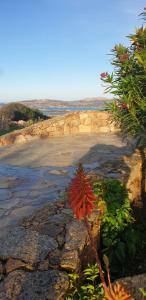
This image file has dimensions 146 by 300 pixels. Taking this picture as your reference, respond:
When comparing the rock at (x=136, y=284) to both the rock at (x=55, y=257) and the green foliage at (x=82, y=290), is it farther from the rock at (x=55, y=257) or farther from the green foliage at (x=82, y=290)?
the rock at (x=55, y=257)

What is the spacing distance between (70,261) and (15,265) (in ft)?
2.13

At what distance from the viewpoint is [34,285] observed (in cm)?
391

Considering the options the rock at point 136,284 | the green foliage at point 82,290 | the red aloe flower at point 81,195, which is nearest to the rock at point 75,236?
the green foliage at point 82,290

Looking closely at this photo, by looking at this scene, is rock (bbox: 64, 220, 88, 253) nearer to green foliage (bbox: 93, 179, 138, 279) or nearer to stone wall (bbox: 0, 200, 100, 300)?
stone wall (bbox: 0, 200, 100, 300)

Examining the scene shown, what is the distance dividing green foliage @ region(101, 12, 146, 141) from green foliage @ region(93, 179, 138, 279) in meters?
1.77

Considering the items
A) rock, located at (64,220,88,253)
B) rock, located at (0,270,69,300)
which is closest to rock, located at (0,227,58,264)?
rock, located at (64,220,88,253)

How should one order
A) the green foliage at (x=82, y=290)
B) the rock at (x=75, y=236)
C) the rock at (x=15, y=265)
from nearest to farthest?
the green foliage at (x=82, y=290), the rock at (x=15, y=265), the rock at (x=75, y=236)

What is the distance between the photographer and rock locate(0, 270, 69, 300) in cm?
375

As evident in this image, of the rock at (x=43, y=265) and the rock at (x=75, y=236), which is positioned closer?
the rock at (x=43, y=265)

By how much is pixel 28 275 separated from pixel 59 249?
2.42 feet

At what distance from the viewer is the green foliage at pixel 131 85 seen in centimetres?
750

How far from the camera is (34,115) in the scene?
27.5 metres

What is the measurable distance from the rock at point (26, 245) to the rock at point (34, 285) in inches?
12.9

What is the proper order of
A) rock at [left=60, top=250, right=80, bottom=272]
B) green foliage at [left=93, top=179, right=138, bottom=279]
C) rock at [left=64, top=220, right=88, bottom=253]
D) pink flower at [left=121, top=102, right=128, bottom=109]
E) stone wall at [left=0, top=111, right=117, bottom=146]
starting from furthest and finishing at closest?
stone wall at [left=0, top=111, right=117, bottom=146] → pink flower at [left=121, top=102, right=128, bottom=109] → green foliage at [left=93, top=179, right=138, bottom=279] → rock at [left=64, top=220, right=88, bottom=253] → rock at [left=60, top=250, right=80, bottom=272]
